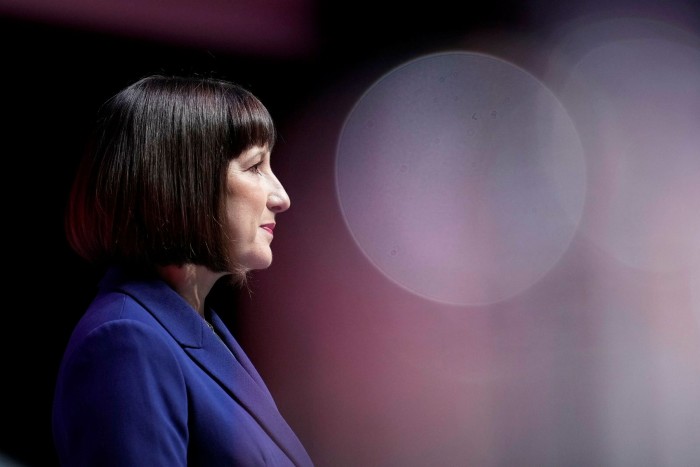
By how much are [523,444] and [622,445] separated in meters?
0.31

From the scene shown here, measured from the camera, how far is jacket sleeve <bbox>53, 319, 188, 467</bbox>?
2.56ft

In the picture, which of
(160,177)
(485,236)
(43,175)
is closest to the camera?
(160,177)

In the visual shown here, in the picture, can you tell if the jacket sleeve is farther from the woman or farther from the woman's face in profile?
the woman's face in profile

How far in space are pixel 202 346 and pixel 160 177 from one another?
0.26m

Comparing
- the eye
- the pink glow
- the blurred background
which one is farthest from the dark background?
the eye

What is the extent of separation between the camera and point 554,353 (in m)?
1.99

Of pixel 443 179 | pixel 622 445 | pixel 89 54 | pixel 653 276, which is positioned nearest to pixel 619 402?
pixel 622 445

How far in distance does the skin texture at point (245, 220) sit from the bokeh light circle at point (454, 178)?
897 millimetres

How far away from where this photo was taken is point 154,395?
0.82 metres

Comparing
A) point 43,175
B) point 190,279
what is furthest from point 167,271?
point 43,175

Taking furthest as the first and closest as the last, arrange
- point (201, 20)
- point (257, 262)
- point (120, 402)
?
1. point (201, 20)
2. point (257, 262)
3. point (120, 402)

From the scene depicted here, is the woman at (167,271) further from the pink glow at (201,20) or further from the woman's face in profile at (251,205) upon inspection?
the pink glow at (201,20)

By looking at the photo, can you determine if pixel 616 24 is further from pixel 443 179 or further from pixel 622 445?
pixel 622 445

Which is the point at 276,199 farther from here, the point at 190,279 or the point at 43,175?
the point at 43,175
